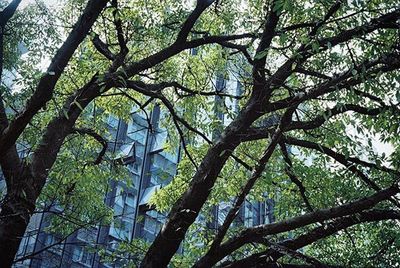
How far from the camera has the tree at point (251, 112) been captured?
438 cm

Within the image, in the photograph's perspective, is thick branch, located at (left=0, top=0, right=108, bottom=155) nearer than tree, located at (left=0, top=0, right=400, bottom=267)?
Yes

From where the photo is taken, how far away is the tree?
4383 millimetres

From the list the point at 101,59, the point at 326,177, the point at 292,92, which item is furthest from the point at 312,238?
the point at 101,59

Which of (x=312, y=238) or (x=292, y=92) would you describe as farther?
(x=292, y=92)

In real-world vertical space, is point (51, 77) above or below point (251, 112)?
below

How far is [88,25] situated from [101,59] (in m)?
4.11

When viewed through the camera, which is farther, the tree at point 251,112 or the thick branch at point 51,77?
the tree at point 251,112

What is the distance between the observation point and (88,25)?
3.88m

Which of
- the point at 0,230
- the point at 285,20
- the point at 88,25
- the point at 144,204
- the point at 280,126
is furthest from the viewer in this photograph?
the point at 144,204

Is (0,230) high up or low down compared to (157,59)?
down

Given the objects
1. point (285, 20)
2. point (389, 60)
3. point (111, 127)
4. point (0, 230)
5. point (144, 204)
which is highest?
point (111, 127)

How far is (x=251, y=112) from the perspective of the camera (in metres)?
5.07

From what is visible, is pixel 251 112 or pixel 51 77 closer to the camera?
pixel 51 77

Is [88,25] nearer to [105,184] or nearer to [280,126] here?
[280,126]
